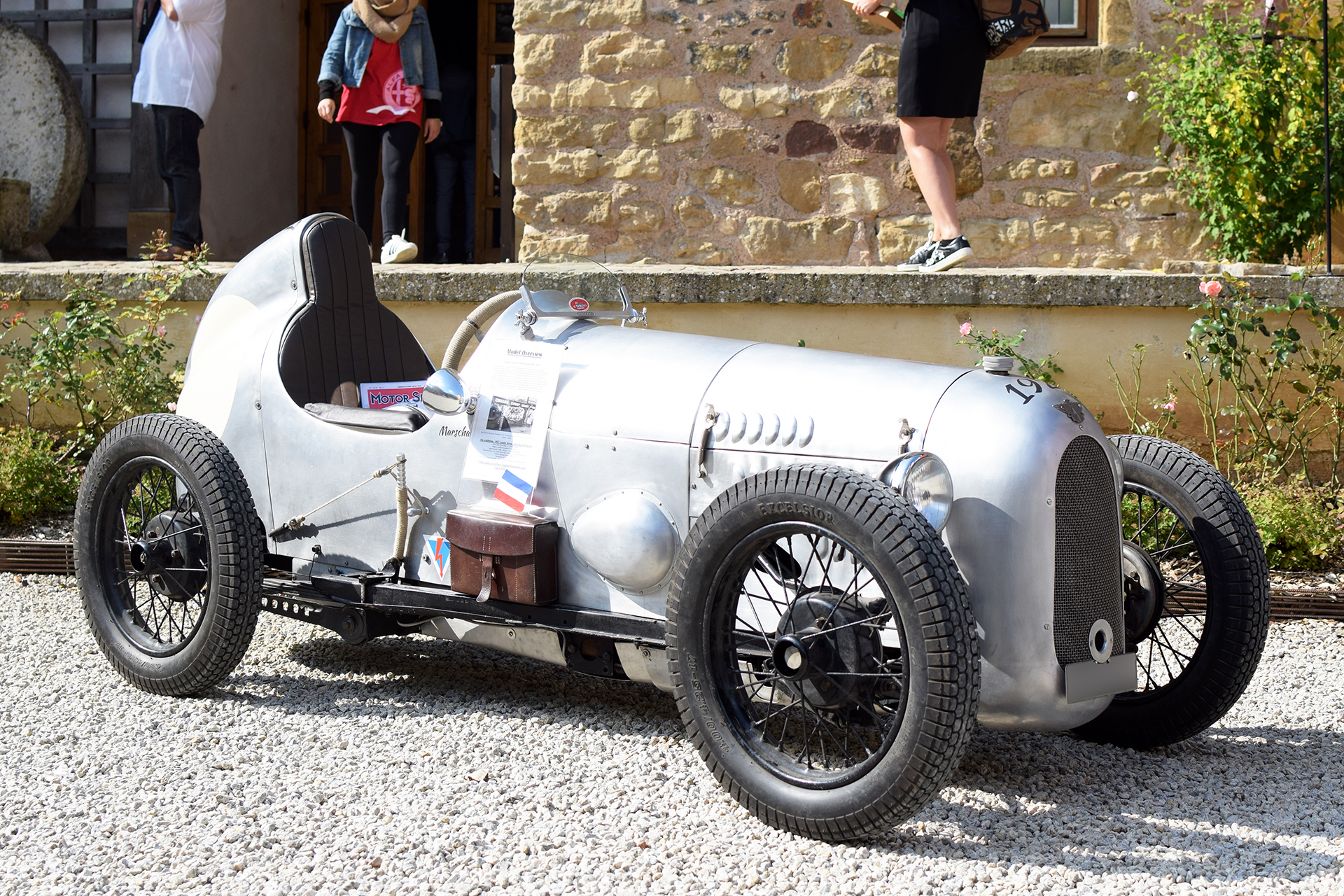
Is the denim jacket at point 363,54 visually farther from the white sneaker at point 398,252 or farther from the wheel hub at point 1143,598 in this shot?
the wheel hub at point 1143,598

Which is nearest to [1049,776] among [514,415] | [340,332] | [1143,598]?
[1143,598]

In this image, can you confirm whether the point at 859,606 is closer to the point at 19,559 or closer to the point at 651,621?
the point at 651,621

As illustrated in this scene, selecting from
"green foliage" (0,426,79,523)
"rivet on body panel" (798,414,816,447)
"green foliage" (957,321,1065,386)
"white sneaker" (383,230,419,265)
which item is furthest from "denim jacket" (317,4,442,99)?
"rivet on body panel" (798,414,816,447)

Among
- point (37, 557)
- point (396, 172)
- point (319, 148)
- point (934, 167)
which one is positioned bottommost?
point (37, 557)

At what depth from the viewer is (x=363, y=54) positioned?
19.2 feet

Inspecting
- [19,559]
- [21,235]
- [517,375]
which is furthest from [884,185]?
[21,235]

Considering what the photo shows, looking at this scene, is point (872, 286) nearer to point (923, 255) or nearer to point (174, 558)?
point (923, 255)

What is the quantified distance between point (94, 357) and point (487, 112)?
4004 millimetres

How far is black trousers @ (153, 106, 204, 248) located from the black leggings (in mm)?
1006

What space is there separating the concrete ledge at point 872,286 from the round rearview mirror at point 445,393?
174cm

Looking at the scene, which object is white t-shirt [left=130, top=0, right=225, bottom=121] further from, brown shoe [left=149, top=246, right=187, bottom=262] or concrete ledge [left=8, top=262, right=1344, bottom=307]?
concrete ledge [left=8, top=262, right=1344, bottom=307]

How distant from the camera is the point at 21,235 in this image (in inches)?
318

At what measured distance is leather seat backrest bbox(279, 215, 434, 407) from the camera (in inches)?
136

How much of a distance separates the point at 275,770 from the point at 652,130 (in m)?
4.16
